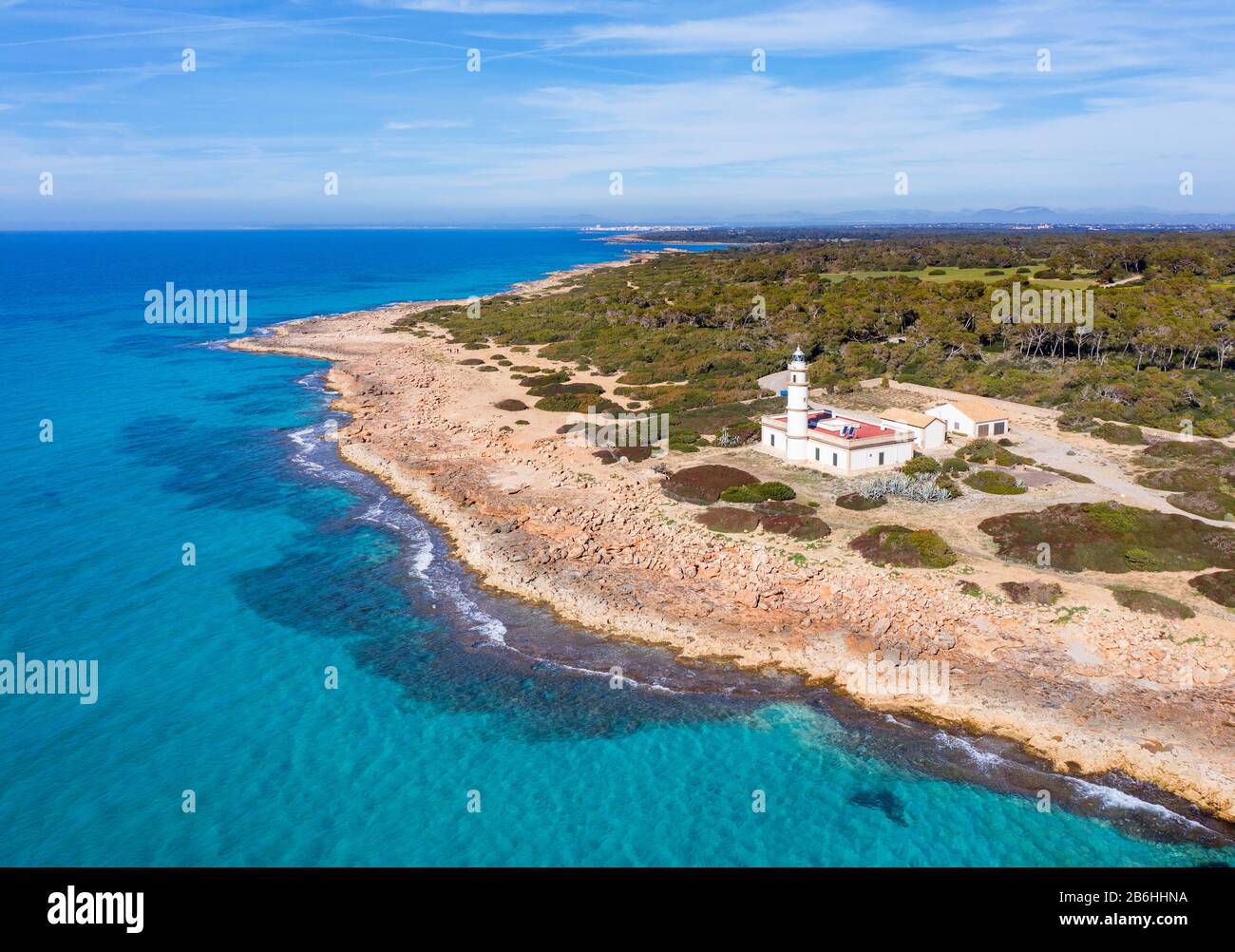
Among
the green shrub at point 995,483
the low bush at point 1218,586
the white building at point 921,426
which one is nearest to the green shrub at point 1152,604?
the low bush at point 1218,586

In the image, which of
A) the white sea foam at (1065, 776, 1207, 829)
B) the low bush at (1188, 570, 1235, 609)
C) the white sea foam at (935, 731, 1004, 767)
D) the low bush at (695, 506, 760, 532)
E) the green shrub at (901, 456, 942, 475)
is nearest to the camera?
the white sea foam at (1065, 776, 1207, 829)

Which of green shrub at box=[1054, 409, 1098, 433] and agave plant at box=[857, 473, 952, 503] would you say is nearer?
agave plant at box=[857, 473, 952, 503]

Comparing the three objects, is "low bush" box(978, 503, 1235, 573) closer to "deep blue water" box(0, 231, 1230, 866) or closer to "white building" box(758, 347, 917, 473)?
"white building" box(758, 347, 917, 473)

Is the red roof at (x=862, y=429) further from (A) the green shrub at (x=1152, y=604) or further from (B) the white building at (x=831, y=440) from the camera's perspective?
(A) the green shrub at (x=1152, y=604)

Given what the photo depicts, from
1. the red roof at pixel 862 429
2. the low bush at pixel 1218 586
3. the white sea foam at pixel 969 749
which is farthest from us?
the red roof at pixel 862 429

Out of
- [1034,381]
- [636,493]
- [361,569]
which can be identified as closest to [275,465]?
[361,569]

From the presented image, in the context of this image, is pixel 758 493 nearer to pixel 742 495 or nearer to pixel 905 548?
pixel 742 495

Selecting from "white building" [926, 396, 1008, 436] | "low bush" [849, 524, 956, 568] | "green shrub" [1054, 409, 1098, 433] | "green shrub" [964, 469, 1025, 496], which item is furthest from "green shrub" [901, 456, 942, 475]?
"green shrub" [1054, 409, 1098, 433]
